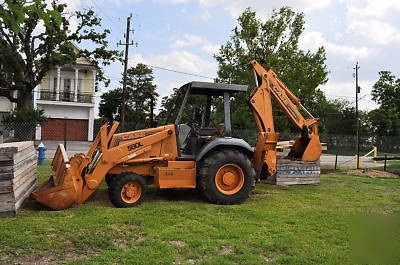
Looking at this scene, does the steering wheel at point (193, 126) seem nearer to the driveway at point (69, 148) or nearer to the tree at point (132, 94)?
the driveway at point (69, 148)

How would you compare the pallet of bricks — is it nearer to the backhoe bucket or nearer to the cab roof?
the backhoe bucket

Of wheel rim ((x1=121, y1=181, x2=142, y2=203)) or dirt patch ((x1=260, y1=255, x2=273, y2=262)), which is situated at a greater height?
wheel rim ((x1=121, y1=181, x2=142, y2=203))

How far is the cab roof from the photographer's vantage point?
7938mm

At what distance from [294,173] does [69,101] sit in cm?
3262

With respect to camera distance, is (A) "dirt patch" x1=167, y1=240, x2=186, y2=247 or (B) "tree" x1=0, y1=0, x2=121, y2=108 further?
(B) "tree" x1=0, y1=0, x2=121, y2=108

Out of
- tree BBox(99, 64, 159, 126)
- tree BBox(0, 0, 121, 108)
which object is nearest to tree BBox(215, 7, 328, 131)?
tree BBox(0, 0, 121, 108)

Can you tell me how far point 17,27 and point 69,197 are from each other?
364 cm

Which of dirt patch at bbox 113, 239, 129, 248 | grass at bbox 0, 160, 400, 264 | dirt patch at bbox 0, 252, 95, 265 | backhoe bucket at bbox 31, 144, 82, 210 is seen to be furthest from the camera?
backhoe bucket at bbox 31, 144, 82, 210

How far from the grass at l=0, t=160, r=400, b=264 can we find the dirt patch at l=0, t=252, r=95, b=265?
0.4 inches

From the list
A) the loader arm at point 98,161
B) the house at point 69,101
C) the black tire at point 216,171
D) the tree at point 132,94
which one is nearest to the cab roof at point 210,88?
the loader arm at point 98,161

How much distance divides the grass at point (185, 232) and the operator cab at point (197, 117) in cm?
118

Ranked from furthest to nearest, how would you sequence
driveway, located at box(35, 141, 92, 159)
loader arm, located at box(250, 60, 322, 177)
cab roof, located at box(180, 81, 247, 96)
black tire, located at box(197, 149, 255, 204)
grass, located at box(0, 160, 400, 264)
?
driveway, located at box(35, 141, 92, 159), loader arm, located at box(250, 60, 322, 177), cab roof, located at box(180, 81, 247, 96), black tire, located at box(197, 149, 255, 204), grass, located at box(0, 160, 400, 264)

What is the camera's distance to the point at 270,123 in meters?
8.49

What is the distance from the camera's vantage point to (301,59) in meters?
29.5
